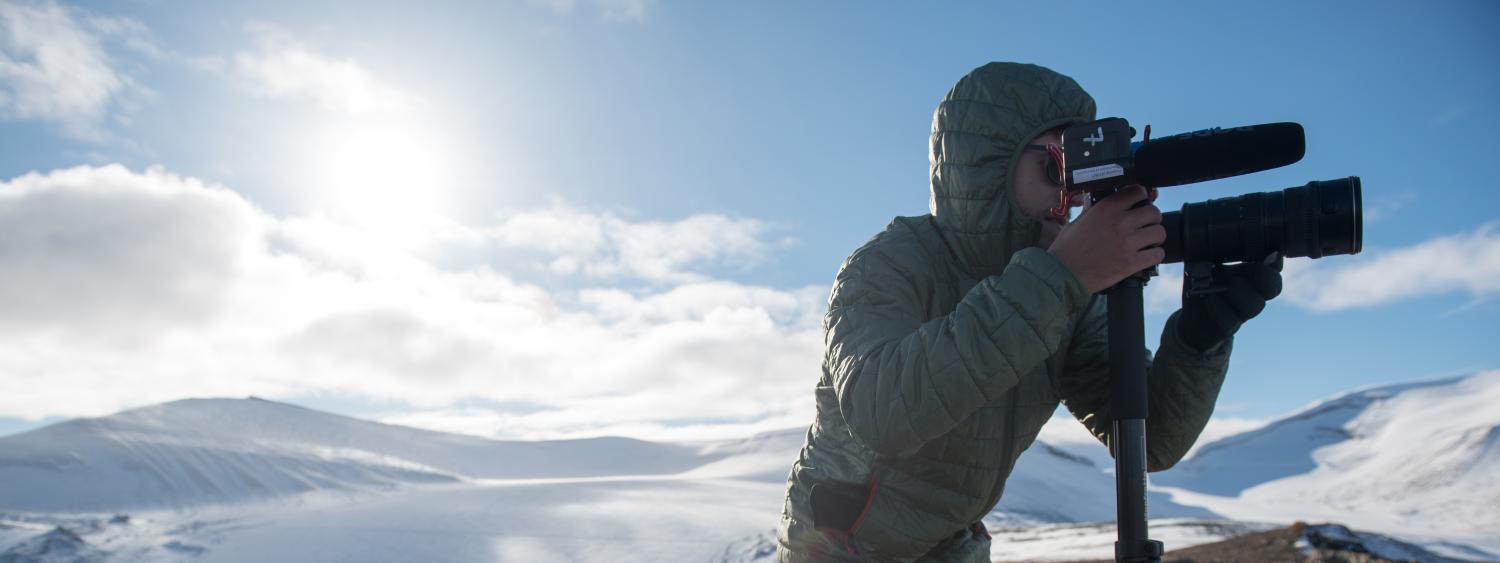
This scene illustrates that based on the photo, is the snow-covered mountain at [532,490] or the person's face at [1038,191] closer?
the person's face at [1038,191]

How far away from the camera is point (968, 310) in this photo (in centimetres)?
167

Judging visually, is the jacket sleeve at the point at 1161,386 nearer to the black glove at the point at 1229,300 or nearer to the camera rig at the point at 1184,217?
the black glove at the point at 1229,300

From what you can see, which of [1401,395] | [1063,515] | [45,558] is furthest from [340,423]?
[1401,395]

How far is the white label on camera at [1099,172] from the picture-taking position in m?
1.74

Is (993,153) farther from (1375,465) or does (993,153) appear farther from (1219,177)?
(1375,465)

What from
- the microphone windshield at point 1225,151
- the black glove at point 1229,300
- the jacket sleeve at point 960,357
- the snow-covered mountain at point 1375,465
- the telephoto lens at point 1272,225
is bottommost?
the jacket sleeve at point 960,357

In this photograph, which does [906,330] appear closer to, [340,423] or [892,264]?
[892,264]

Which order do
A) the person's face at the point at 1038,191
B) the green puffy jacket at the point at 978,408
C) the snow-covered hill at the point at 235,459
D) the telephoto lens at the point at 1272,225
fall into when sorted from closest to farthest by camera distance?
the telephoto lens at the point at 1272,225 → the green puffy jacket at the point at 978,408 → the person's face at the point at 1038,191 → the snow-covered hill at the point at 235,459

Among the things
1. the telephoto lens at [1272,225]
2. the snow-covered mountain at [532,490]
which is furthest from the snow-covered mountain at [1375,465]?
the telephoto lens at [1272,225]

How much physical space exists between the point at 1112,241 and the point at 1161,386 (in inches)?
30.6

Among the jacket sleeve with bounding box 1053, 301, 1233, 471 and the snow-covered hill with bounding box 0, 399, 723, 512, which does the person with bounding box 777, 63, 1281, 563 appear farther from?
the snow-covered hill with bounding box 0, 399, 723, 512

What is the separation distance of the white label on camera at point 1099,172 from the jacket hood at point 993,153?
14.4 inches

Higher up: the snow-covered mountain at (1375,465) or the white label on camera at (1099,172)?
the snow-covered mountain at (1375,465)

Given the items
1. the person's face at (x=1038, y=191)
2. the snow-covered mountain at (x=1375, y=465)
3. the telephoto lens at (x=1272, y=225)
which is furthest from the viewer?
the snow-covered mountain at (x=1375, y=465)
